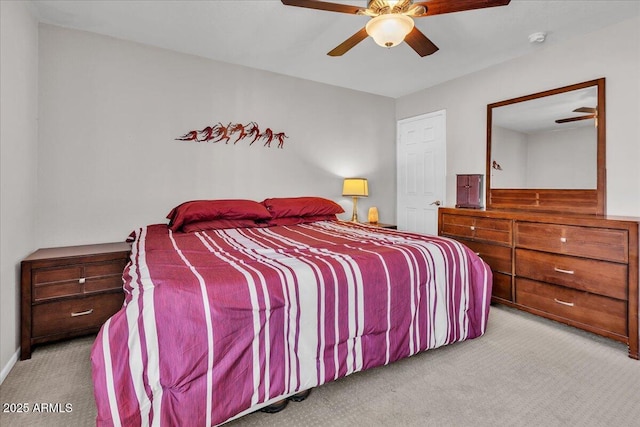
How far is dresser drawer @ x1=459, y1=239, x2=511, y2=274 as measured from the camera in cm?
291

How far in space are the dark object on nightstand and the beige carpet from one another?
1528 mm

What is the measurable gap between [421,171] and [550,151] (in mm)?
1542

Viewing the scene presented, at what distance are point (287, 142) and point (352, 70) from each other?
1.05 meters

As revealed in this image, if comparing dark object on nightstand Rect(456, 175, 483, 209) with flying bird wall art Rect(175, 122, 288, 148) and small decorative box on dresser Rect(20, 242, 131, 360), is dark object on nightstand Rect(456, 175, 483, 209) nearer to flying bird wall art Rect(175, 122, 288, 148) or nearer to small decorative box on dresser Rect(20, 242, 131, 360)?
flying bird wall art Rect(175, 122, 288, 148)

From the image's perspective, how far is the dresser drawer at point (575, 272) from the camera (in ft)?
7.32

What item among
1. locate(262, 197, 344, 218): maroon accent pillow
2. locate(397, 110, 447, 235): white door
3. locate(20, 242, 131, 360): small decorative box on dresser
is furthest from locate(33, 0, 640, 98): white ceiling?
locate(20, 242, 131, 360): small decorative box on dresser

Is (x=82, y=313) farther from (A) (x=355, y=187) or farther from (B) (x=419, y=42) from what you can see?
(B) (x=419, y=42)

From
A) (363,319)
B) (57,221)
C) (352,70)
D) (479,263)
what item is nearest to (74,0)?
(57,221)

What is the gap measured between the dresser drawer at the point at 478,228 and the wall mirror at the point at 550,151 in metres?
0.45

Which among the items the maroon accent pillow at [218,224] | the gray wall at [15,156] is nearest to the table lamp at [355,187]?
the maroon accent pillow at [218,224]

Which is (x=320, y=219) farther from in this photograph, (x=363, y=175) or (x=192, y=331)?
(x=192, y=331)

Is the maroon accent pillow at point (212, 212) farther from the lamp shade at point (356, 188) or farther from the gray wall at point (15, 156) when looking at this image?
the lamp shade at point (356, 188)

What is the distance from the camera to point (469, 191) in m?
3.55

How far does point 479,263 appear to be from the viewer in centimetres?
229
